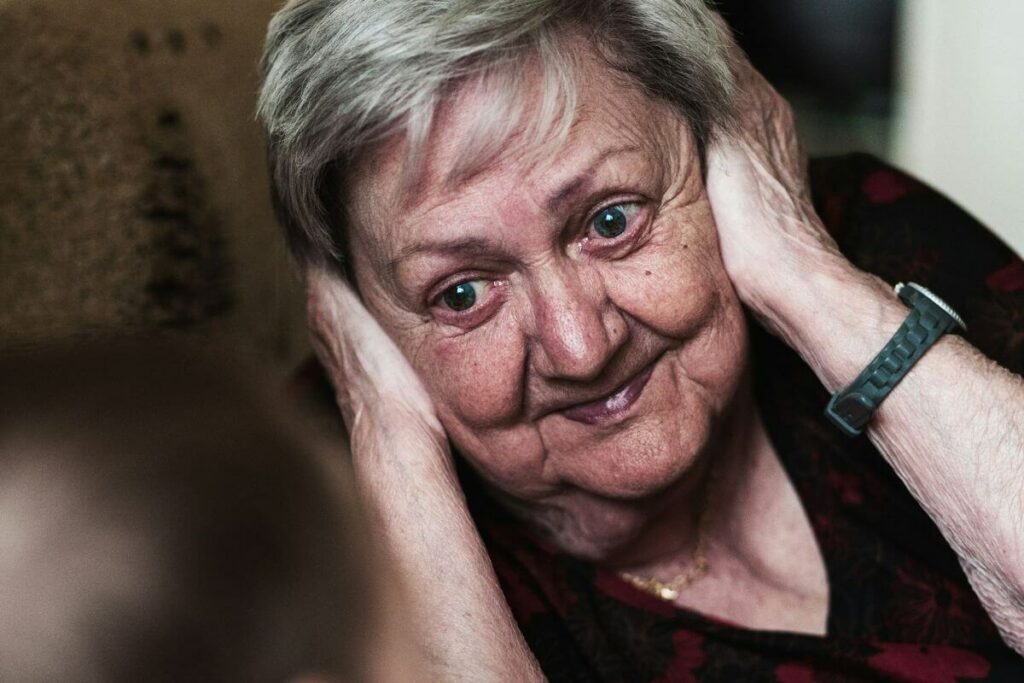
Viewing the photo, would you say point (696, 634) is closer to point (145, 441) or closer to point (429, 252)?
point (429, 252)

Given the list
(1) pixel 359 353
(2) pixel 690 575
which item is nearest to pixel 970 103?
(2) pixel 690 575

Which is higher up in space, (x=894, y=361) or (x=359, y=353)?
(x=894, y=361)

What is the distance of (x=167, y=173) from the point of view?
216 centimetres

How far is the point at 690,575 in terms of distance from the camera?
5.99 feet

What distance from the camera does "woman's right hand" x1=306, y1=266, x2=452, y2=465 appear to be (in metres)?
1.65

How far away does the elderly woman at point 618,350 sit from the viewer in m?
1.42

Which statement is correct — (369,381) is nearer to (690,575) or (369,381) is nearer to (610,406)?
(610,406)

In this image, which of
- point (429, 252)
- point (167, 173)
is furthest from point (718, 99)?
point (167, 173)

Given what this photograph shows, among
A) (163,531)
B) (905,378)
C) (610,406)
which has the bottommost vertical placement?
(610,406)

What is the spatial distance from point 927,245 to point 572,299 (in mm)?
720

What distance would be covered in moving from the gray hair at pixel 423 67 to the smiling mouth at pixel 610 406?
1.28ft

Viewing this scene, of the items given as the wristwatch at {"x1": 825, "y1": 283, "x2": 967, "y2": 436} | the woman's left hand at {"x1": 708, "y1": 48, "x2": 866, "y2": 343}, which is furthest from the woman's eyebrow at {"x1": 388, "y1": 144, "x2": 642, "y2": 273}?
the wristwatch at {"x1": 825, "y1": 283, "x2": 967, "y2": 436}

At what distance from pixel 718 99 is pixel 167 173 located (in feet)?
3.74

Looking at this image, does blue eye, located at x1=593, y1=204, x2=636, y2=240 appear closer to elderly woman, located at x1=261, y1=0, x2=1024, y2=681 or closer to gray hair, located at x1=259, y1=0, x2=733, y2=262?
elderly woman, located at x1=261, y1=0, x2=1024, y2=681
